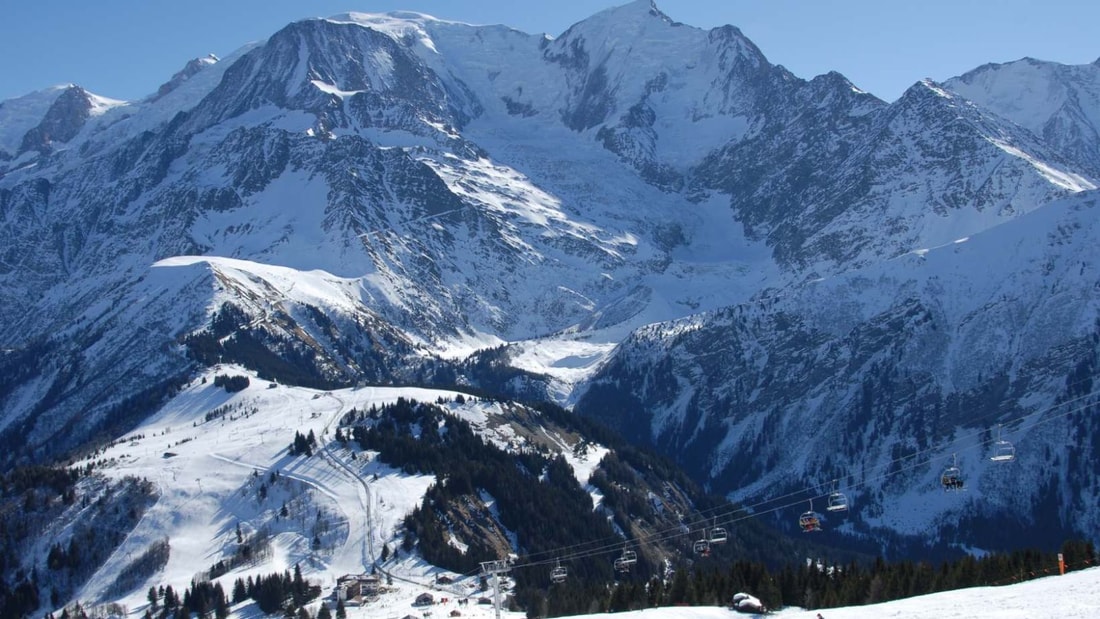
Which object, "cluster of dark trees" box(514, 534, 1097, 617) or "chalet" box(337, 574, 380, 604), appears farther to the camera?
"chalet" box(337, 574, 380, 604)

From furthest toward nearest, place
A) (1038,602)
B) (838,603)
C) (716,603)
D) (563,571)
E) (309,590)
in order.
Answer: (309,590), (563,571), (716,603), (838,603), (1038,602)

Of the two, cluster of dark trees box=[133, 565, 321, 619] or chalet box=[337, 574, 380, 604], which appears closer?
cluster of dark trees box=[133, 565, 321, 619]

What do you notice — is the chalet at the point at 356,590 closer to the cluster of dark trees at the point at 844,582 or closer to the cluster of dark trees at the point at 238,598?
the cluster of dark trees at the point at 238,598

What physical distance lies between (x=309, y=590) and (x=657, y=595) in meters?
56.0

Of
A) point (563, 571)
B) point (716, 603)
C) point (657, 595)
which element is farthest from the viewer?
point (563, 571)

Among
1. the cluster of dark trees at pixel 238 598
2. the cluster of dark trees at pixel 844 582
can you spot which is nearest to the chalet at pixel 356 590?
the cluster of dark trees at pixel 238 598

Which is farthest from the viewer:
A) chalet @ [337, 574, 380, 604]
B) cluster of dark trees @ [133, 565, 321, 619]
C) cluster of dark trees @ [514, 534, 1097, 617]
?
chalet @ [337, 574, 380, 604]

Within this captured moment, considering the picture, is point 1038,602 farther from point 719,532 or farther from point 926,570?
point 719,532

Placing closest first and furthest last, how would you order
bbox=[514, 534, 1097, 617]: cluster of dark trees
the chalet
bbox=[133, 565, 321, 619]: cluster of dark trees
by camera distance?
bbox=[514, 534, 1097, 617]: cluster of dark trees
bbox=[133, 565, 321, 619]: cluster of dark trees
the chalet

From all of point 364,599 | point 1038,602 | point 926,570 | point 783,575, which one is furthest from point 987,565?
point 364,599

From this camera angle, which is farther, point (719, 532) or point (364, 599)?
point (364, 599)

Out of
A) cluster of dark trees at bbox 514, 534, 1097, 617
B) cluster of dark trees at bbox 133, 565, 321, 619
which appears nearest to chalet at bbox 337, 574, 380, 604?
cluster of dark trees at bbox 133, 565, 321, 619

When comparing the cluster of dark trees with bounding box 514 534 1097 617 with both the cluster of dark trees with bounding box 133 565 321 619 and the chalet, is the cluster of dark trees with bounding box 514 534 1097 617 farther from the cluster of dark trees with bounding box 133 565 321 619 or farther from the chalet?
the cluster of dark trees with bounding box 133 565 321 619

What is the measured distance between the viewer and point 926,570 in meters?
151
